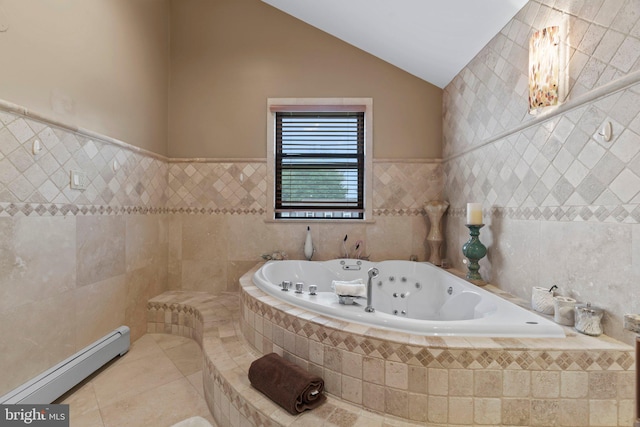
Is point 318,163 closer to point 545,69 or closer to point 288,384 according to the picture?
point 545,69

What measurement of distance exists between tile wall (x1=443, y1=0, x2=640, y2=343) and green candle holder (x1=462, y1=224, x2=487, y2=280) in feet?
0.24

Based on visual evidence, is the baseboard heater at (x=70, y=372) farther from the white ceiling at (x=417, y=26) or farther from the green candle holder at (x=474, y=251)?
the white ceiling at (x=417, y=26)

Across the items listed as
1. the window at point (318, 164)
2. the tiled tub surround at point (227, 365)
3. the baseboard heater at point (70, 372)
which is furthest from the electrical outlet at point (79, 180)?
the window at point (318, 164)

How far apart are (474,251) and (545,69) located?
1160 millimetres

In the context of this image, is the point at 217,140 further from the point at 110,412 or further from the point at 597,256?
the point at 597,256

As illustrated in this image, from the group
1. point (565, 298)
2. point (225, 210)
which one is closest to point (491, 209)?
point (565, 298)

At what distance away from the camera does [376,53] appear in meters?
2.84

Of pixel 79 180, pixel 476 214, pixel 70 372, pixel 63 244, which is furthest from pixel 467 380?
pixel 79 180

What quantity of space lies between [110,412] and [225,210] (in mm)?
1773

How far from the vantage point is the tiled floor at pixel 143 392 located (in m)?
1.54

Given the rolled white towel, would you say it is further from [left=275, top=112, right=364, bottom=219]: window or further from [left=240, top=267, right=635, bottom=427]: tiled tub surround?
[left=275, top=112, right=364, bottom=219]: window

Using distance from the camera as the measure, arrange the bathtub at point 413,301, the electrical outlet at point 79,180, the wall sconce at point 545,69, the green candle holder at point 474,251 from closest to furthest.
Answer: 1. the bathtub at point 413,301
2. the wall sconce at point 545,69
3. the electrical outlet at point 79,180
4. the green candle holder at point 474,251

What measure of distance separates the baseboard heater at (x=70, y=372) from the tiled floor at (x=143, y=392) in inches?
3.5

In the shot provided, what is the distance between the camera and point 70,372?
1.68 metres
